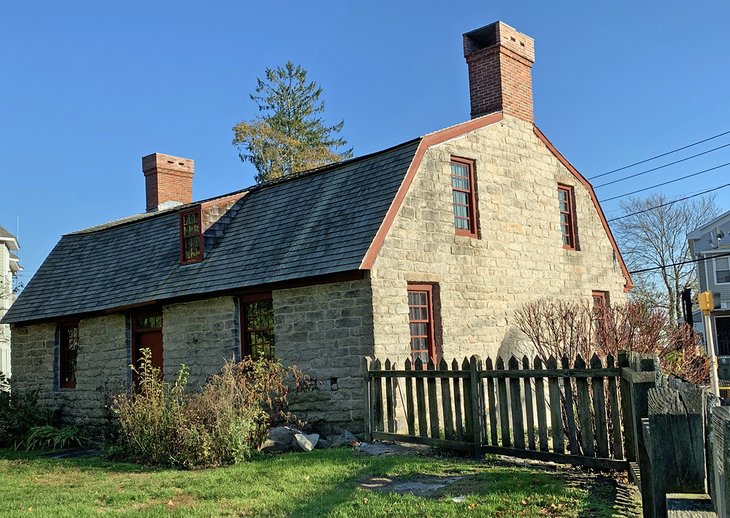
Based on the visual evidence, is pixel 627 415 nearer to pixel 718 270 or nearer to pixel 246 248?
pixel 246 248

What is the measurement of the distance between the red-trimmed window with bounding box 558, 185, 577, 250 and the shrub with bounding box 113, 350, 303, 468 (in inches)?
346

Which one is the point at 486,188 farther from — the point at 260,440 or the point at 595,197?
the point at 260,440

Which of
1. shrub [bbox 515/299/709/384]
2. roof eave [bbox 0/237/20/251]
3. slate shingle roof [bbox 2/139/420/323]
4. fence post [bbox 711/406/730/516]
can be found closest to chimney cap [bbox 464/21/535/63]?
slate shingle roof [bbox 2/139/420/323]

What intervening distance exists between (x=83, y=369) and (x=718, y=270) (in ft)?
105

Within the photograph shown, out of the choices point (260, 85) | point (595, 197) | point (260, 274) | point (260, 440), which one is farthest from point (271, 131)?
point (260, 440)

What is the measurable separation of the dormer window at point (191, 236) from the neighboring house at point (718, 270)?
28789mm

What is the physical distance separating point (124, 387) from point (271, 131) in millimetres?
26995

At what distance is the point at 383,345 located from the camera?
12.4 m

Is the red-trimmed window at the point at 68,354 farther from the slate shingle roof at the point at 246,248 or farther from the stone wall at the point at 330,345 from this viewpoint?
the stone wall at the point at 330,345

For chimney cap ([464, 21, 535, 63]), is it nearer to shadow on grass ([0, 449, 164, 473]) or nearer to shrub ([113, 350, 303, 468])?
shrub ([113, 350, 303, 468])

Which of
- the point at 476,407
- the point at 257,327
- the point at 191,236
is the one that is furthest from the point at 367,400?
the point at 191,236

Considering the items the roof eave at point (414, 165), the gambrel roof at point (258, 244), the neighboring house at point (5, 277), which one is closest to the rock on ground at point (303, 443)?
the gambrel roof at point (258, 244)

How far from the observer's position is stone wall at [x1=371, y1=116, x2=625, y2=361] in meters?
13.0

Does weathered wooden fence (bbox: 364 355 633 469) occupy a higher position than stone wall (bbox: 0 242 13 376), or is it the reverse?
stone wall (bbox: 0 242 13 376)
